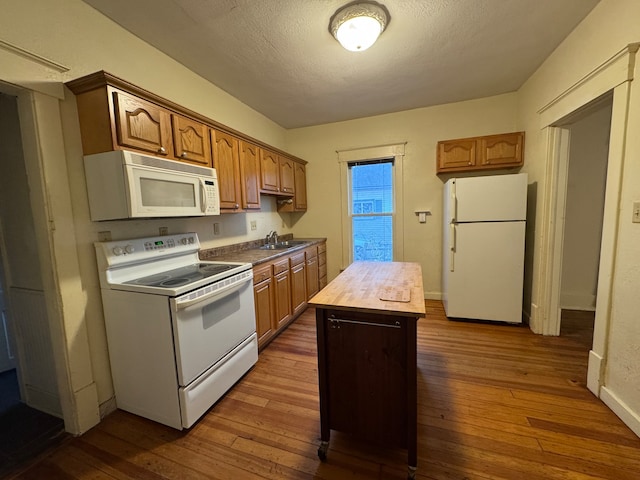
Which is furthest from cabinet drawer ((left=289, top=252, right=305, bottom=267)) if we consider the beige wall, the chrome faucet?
the beige wall

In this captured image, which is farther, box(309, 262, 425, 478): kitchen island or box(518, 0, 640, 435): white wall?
box(518, 0, 640, 435): white wall

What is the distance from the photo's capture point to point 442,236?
354 cm

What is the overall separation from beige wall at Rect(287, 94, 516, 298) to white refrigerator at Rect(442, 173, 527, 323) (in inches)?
26.3

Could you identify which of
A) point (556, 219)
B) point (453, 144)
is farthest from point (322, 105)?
point (556, 219)

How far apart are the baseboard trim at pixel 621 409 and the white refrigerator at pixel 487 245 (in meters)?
1.17

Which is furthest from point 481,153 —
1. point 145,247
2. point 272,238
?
point 145,247

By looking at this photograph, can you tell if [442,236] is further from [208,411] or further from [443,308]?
[208,411]

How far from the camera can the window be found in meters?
3.88

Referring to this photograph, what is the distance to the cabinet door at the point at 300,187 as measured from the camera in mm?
3838

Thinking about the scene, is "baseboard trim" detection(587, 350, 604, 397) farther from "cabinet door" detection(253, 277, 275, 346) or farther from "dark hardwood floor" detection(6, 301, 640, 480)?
"cabinet door" detection(253, 277, 275, 346)

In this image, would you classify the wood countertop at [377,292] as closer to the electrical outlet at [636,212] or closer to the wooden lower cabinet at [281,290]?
the wooden lower cabinet at [281,290]

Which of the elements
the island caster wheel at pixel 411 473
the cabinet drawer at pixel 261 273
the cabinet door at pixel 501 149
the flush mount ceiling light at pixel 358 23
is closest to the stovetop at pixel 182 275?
the cabinet drawer at pixel 261 273

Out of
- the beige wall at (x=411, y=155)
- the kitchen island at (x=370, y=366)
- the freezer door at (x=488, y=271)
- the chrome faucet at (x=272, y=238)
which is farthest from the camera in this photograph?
the chrome faucet at (x=272, y=238)

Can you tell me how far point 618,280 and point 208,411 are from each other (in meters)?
2.79
